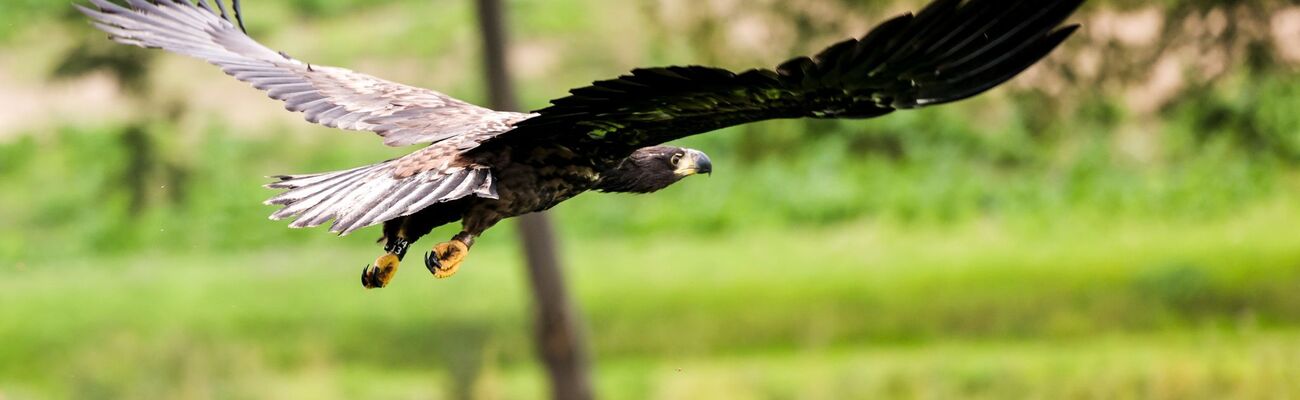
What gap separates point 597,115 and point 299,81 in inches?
57.9

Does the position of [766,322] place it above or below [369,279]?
above

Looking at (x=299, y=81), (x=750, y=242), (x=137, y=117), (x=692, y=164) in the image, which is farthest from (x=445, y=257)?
(x=137, y=117)

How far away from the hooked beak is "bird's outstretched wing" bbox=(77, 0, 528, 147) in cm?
50

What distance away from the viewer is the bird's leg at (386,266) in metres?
4.63

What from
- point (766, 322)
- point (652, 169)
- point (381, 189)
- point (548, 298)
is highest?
point (766, 322)

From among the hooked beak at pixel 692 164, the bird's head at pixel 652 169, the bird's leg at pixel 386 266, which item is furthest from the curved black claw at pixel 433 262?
the hooked beak at pixel 692 164

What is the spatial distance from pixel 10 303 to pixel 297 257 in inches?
81.8

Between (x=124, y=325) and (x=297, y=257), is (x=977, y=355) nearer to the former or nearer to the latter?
(x=297, y=257)

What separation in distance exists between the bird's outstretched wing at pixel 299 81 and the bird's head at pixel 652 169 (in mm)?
338

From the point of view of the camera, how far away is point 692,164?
5.07 meters

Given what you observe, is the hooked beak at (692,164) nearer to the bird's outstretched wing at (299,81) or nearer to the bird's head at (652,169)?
the bird's head at (652,169)

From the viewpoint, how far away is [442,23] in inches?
542

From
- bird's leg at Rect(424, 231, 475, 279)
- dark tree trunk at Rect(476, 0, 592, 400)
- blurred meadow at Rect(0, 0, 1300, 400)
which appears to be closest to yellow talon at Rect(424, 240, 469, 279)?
bird's leg at Rect(424, 231, 475, 279)

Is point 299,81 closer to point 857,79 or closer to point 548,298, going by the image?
point 857,79
